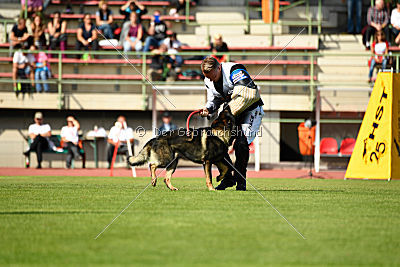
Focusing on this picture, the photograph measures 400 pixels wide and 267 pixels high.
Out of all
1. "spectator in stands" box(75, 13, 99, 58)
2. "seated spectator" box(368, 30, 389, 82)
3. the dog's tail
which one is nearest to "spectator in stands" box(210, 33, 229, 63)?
"spectator in stands" box(75, 13, 99, 58)

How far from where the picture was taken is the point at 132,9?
21.7 m

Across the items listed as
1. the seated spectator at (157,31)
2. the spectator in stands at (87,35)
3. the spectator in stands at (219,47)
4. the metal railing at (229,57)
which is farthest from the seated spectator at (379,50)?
the spectator in stands at (87,35)

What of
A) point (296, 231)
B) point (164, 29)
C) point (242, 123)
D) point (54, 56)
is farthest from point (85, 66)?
point (296, 231)

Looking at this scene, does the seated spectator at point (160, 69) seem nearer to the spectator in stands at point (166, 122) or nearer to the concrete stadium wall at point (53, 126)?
the concrete stadium wall at point (53, 126)

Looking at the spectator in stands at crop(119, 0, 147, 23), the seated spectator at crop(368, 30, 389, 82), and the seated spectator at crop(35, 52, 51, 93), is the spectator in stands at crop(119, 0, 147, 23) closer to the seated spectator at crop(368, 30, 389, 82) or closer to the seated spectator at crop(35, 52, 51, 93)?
the seated spectator at crop(35, 52, 51, 93)

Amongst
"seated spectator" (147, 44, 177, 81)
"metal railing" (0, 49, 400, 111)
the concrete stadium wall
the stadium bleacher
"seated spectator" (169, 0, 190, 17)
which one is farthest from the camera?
"seated spectator" (169, 0, 190, 17)

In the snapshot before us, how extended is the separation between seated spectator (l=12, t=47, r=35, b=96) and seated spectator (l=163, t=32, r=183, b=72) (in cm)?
413

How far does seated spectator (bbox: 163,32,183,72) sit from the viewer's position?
799 inches

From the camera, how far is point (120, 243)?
16.5 ft

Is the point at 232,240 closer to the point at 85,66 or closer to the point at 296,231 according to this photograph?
the point at 296,231

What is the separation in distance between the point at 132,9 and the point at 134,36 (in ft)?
3.50

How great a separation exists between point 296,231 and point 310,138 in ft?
43.8

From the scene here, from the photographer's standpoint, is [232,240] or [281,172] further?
[281,172]

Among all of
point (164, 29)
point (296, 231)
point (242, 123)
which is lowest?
point (296, 231)
